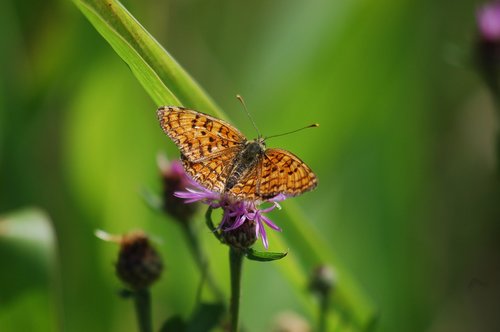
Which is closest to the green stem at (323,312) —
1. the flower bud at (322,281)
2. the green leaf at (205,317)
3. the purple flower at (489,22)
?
the flower bud at (322,281)

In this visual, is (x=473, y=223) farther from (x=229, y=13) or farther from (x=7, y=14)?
(x=7, y=14)

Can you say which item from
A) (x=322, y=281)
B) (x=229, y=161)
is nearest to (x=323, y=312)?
(x=322, y=281)

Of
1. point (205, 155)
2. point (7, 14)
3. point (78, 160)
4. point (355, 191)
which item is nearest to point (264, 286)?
point (355, 191)

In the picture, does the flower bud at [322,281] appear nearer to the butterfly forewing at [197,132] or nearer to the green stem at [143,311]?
the butterfly forewing at [197,132]

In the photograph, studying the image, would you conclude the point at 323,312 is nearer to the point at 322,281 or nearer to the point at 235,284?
the point at 322,281

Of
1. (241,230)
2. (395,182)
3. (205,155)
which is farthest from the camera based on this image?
(395,182)
